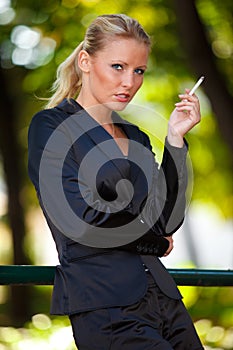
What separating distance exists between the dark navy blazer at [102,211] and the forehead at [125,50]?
214mm

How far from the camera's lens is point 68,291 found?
2.71 meters

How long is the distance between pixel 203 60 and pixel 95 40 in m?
5.11

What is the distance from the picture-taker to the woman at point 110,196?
2688mm

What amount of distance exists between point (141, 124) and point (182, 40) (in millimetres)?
4176

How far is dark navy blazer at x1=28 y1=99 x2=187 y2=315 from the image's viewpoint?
2.70 meters

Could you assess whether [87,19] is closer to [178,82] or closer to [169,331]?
[178,82]

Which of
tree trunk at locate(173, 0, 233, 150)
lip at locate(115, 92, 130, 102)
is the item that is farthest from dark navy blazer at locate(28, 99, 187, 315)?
tree trunk at locate(173, 0, 233, 150)

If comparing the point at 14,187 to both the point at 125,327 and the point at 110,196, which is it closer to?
the point at 110,196

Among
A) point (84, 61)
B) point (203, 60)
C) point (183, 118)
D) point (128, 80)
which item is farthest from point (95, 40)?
point (203, 60)

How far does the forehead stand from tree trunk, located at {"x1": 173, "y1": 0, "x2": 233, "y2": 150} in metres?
5.04

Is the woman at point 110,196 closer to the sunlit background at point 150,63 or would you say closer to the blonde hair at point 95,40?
the blonde hair at point 95,40

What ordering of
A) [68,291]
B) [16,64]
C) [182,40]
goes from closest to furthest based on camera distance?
[68,291] < [182,40] < [16,64]

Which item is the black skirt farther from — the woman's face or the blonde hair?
the blonde hair

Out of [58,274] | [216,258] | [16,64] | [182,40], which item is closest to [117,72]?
[58,274]
